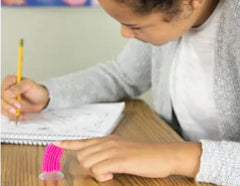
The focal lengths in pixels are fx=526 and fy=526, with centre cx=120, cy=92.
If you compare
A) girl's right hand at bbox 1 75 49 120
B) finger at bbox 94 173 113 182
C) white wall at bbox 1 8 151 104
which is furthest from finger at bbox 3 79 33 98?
white wall at bbox 1 8 151 104

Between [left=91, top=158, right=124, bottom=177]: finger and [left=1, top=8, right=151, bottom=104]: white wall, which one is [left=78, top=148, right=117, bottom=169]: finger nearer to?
[left=91, top=158, right=124, bottom=177]: finger

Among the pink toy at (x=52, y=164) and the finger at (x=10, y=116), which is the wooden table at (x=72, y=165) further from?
the finger at (x=10, y=116)

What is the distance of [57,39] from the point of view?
1.85 meters

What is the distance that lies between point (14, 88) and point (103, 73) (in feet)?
0.98

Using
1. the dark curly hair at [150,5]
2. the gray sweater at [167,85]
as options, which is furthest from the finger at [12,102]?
the dark curly hair at [150,5]

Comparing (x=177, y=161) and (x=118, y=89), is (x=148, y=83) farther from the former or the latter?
(x=177, y=161)

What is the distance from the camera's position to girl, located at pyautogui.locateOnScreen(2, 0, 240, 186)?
814 millimetres

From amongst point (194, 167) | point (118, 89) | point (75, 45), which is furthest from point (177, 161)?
point (75, 45)

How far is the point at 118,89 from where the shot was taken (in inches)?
55.8

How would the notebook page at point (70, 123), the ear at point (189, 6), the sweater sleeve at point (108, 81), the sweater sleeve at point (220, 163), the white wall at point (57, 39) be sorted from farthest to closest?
the white wall at point (57, 39)
the sweater sleeve at point (108, 81)
the notebook page at point (70, 123)
the ear at point (189, 6)
the sweater sleeve at point (220, 163)

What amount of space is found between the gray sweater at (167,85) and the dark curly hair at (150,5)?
0.16 meters

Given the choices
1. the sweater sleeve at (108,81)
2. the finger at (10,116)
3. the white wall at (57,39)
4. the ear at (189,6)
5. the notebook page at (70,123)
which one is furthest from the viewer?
the white wall at (57,39)

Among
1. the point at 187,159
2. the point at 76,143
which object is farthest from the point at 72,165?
the point at 187,159

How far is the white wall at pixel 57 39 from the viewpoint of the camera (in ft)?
5.96
